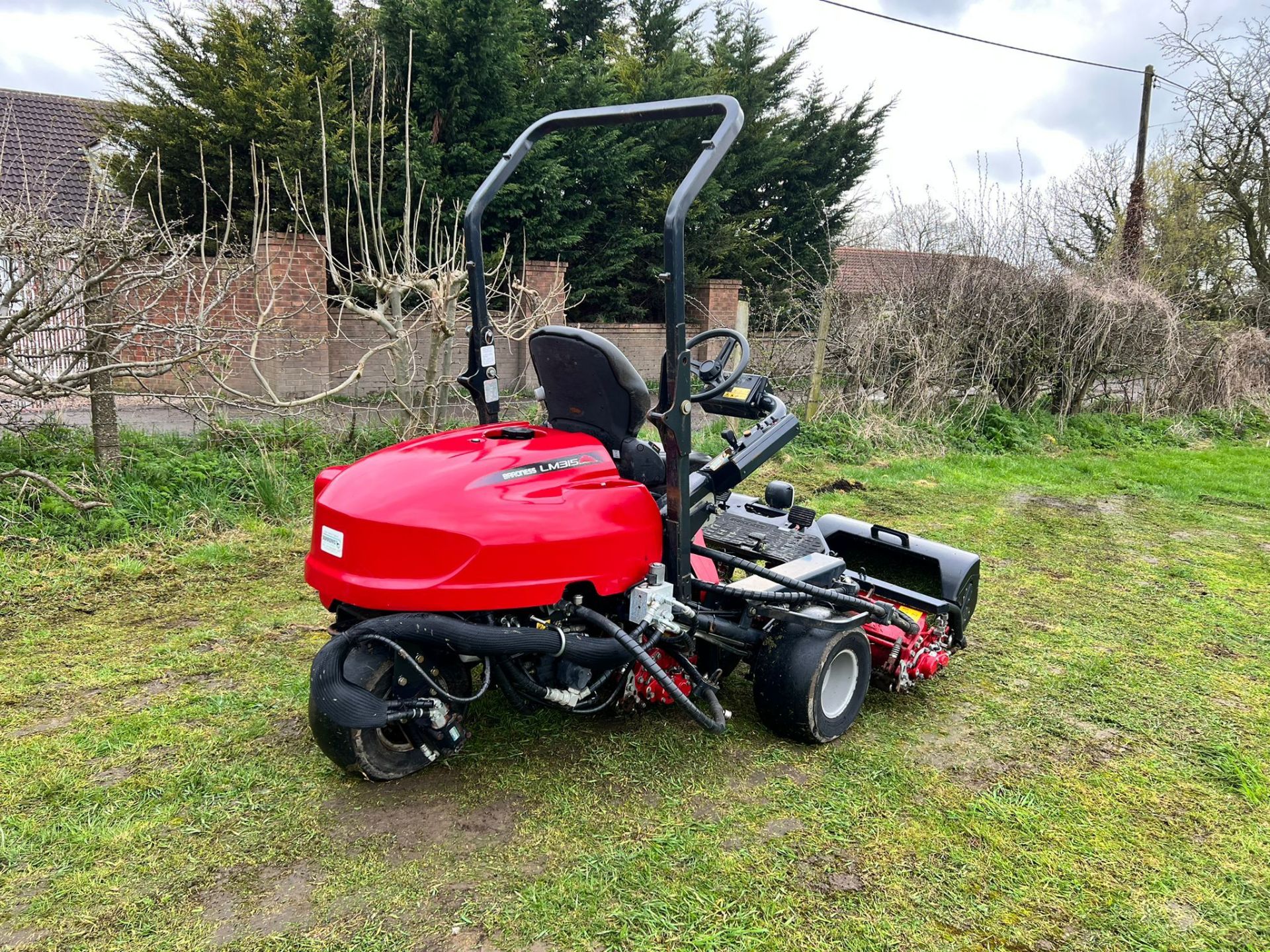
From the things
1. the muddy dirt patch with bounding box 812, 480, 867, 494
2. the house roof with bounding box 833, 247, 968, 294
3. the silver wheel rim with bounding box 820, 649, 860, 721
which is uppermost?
the house roof with bounding box 833, 247, 968, 294

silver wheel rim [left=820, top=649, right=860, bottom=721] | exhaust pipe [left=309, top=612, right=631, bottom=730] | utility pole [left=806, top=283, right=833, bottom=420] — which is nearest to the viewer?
exhaust pipe [left=309, top=612, right=631, bottom=730]

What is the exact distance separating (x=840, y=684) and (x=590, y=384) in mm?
Result: 1509

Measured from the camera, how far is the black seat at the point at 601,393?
2971mm

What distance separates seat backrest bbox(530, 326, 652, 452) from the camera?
2967 mm

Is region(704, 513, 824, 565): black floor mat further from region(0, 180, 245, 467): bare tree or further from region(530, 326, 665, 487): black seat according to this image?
region(0, 180, 245, 467): bare tree

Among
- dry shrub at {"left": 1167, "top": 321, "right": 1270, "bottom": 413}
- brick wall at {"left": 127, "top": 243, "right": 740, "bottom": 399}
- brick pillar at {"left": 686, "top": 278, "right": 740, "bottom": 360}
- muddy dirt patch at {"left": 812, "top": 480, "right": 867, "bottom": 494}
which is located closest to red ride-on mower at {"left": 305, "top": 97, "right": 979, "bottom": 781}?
muddy dirt patch at {"left": 812, "top": 480, "right": 867, "bottom": 494}

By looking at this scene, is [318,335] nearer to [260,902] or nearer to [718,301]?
[718,301]

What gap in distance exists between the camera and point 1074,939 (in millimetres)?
2291

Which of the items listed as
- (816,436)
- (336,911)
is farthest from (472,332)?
(816,436)

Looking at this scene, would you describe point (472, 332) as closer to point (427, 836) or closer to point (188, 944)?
point (427, 836)

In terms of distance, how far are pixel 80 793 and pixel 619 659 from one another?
1759 mm

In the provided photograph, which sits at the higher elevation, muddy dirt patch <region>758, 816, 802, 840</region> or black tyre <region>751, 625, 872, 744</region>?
black tyre <region>751, 625, 872, 744</region>

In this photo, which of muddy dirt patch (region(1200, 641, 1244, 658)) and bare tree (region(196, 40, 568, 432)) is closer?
muddy dirt patch (region(1200, 641, 1244, 658))

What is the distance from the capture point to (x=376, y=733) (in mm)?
2775
